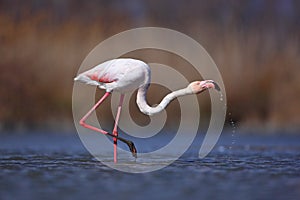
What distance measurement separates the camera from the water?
7.96 metres

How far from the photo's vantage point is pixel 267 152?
44.2 ft

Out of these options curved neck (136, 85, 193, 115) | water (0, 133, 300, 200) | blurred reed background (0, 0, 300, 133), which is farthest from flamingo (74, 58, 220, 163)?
blurred reed background (0, 0, 300, 133)

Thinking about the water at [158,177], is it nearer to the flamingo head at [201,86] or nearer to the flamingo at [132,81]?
the flamingo at [132,81]

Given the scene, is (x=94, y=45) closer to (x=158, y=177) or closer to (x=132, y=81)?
(x=132, y=81)

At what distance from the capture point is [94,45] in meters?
16.8

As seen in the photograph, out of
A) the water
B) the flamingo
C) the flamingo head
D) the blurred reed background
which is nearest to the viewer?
the water

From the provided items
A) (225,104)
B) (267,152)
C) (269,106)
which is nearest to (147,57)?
(225,104)

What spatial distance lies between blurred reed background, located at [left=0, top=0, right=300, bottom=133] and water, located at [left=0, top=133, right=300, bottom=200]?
2683 millimetres

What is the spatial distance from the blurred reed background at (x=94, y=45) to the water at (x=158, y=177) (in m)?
2.68

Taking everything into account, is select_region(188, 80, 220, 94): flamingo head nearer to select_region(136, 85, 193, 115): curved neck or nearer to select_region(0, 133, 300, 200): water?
select_region(136, 85, 193, 115): curved neck

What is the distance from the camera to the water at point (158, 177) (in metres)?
7.96

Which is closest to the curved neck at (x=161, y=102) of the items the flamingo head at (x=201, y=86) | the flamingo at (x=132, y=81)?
the flamingo at (x=132, y=81)

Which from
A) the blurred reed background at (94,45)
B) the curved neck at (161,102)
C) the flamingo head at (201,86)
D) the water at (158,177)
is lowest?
the water at (158,177)

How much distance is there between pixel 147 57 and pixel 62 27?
270cm
